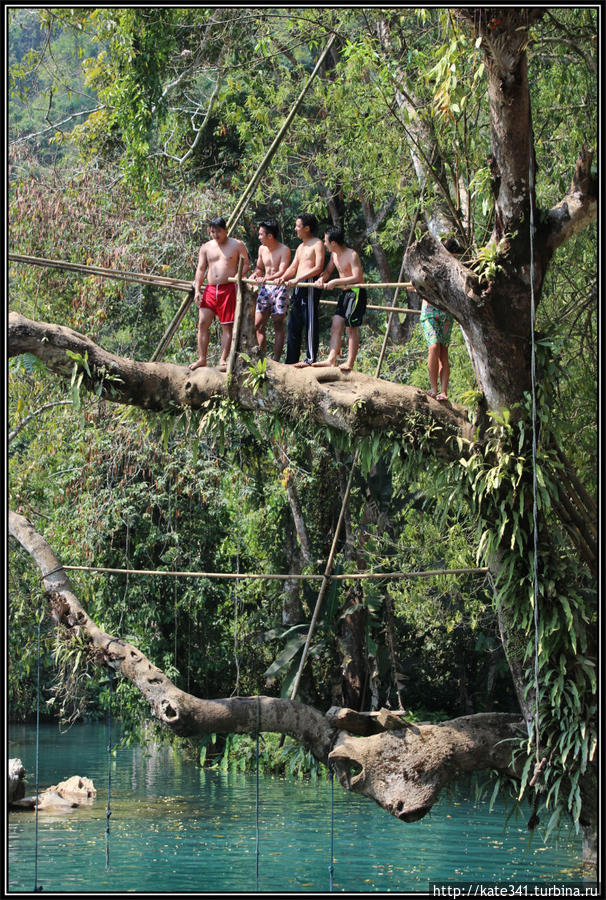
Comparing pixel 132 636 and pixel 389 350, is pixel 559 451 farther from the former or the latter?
pixel 132 636

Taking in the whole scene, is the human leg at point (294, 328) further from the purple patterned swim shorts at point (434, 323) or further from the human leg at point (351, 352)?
the purple patterned swim shorts at point (434, 323)

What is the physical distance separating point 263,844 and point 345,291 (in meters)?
4.67

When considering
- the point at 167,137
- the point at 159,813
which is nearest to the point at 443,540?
the point at 159,813

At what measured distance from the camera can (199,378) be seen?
6941 mm

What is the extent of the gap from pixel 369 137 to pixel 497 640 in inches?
260

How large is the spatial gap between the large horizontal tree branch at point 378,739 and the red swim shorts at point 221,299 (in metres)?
2.43

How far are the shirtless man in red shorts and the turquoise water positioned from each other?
3.62 meters

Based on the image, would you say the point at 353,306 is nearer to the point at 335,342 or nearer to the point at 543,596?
the point at 335,342

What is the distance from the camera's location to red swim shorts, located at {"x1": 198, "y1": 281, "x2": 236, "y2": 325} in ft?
24.1

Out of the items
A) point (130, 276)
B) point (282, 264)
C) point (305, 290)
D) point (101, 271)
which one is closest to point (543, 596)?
point (305, 290)

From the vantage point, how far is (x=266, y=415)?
6.92 meters

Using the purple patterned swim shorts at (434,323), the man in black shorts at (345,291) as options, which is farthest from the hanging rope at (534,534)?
the man in black shorts at (345,291)

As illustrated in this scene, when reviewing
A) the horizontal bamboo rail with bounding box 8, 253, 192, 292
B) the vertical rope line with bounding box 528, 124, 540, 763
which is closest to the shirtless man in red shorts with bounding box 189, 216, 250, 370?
the horizontal bamboo rail with bounding box 8, 253, 192, 292

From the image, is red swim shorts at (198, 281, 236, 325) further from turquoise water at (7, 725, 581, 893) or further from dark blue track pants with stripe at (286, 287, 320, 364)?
turquoise water at (7, 725, 581, 893)
